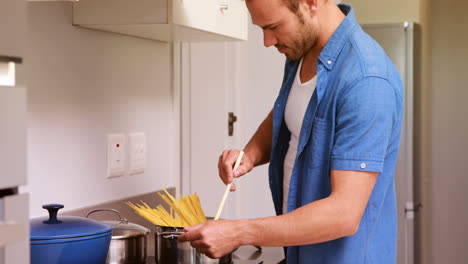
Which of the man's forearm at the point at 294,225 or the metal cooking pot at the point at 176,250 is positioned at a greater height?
the man's forearm at the point at 294,225

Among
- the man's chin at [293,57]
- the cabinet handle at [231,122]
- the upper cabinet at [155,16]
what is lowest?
the cabinet handle at [231,122]

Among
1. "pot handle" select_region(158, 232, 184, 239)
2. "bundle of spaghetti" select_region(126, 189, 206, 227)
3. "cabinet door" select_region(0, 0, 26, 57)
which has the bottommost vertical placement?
"pot handle" select_region(158, 232, 184, 239)

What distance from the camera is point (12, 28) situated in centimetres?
77

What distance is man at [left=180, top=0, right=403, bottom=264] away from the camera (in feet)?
4.81

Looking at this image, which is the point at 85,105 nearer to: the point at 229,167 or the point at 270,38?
the point at 229,167

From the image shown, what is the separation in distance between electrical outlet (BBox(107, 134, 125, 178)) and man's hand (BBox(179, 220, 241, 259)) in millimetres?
610

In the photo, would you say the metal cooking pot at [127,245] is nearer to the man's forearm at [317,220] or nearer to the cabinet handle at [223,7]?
the man's forearm at [317,220]

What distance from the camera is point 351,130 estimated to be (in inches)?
58.8

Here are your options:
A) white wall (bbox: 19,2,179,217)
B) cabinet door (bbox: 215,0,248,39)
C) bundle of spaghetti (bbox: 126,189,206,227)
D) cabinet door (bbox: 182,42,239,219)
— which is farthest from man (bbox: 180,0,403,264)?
cabinet door (bbox: 182,42,239,219)

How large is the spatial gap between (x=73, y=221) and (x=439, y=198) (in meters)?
4.21

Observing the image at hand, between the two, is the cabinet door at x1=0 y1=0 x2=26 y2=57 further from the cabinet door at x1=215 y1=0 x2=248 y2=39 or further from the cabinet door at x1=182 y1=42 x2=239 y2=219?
the cabinet door at x1=182 y1=42 x2=239 y2=219

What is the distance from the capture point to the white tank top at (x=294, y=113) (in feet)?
5.68

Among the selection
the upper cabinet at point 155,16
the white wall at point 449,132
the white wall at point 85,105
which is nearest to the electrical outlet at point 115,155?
the white wall at point 85,105

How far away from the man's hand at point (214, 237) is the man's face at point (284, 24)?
0.50m
